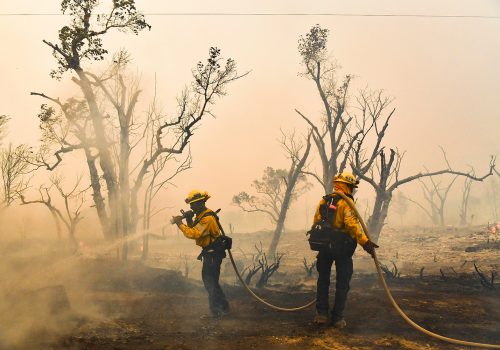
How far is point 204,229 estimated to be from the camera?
22.4ft

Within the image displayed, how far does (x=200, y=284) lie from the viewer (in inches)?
398

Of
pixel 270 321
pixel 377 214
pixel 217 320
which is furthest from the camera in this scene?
pixel 377 214

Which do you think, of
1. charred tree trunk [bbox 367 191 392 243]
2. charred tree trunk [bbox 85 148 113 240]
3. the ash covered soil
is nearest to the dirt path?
the ash covered soil

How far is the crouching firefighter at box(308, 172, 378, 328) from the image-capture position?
573 cm

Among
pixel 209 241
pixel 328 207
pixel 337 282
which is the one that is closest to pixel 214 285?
pixel 209 241

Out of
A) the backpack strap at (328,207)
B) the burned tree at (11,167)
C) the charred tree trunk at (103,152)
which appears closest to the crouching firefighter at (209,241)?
the backpack strap at (328,207)

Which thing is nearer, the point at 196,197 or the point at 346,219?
the point at 346,219

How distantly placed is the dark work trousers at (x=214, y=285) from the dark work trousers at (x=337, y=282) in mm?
1712

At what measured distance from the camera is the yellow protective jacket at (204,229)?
677 centimetres

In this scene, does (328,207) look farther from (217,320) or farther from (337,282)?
(217,320)

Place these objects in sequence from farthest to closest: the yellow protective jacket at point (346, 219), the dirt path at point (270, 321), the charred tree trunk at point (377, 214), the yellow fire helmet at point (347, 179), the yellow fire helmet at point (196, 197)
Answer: the charred tree trunk at point (377, 214), the yellow fire helmet at point (196, 197), the yellow fire helmet at point (347, 179), the yellow protective jacket at point (346, 219), the dirt path at point (270, 321)

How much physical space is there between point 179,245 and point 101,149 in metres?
15.6

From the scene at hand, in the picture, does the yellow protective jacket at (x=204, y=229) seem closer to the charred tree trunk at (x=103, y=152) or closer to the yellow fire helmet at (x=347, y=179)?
the yellow fire helmet at (x=347, y=179)

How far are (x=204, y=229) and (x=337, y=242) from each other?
2267 millimetres
